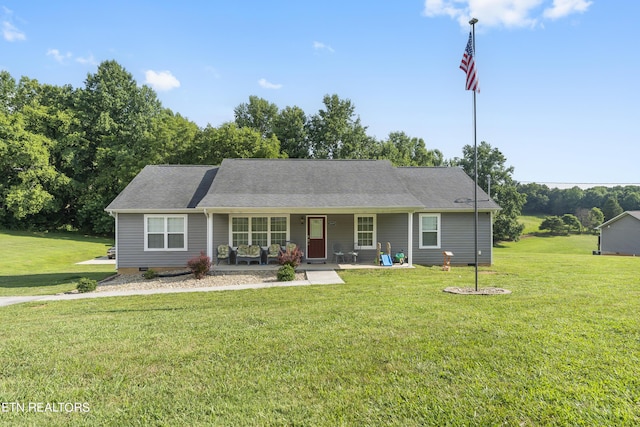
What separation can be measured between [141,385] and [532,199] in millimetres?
81719

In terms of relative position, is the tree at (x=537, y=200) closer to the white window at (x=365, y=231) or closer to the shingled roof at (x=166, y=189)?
the white window at (x=365, y=231)

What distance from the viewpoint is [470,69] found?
939 centimetres

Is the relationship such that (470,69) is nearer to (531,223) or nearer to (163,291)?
(163,291)

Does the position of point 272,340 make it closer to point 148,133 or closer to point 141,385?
point 141,385

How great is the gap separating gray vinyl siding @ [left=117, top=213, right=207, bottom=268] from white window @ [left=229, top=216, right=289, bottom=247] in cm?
130

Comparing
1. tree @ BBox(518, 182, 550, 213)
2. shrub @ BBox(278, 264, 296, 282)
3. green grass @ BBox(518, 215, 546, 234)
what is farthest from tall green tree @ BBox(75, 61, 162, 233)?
tree @ BBox(518, 182, 550, 213)

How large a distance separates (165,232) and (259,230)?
3856 mm

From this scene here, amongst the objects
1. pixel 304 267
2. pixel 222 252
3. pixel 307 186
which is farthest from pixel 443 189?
pixel 222 252

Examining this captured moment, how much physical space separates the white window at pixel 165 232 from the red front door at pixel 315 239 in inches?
204

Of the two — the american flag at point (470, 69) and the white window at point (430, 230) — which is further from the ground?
the american flag at point (470, 69)

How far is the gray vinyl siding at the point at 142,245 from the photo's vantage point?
606 inches

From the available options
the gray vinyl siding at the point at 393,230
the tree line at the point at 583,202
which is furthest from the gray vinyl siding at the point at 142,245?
the tree line at the point at 583,202

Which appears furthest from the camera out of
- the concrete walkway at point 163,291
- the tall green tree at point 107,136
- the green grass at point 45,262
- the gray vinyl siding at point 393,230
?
the tall green tree at point 107,136

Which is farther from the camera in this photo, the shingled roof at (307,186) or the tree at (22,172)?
the tree at (22,172)
